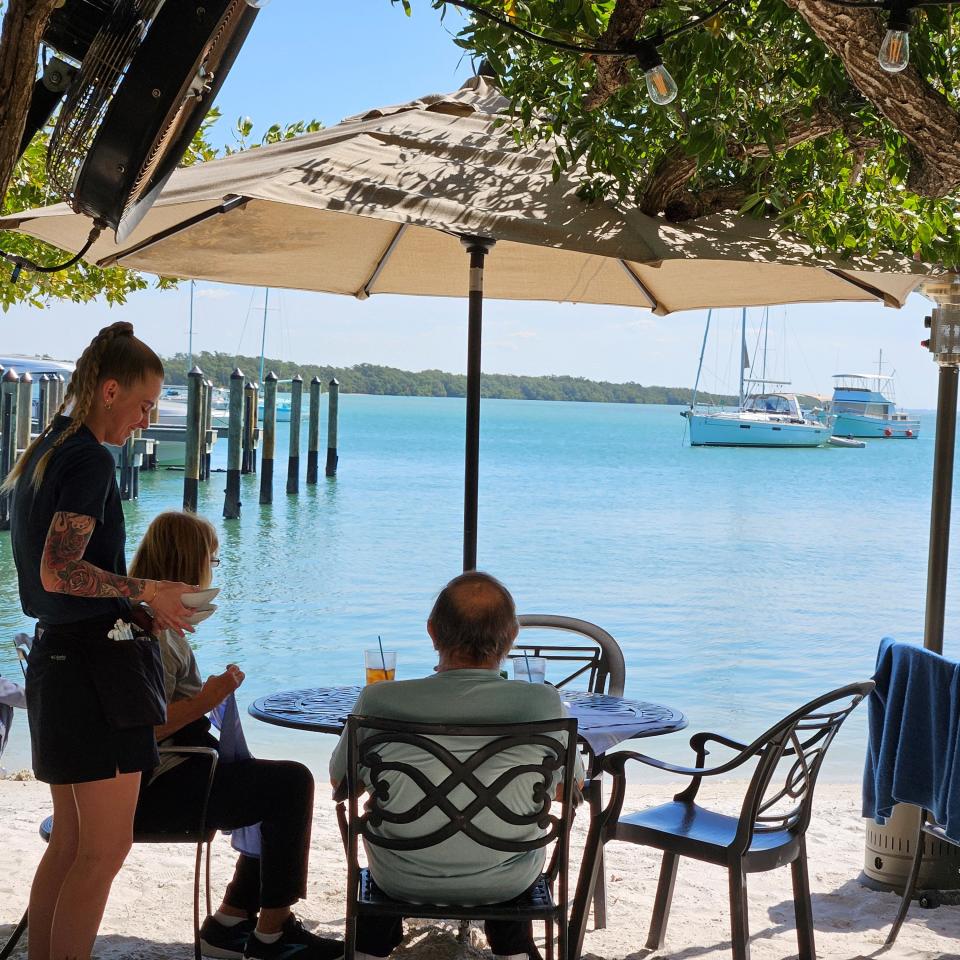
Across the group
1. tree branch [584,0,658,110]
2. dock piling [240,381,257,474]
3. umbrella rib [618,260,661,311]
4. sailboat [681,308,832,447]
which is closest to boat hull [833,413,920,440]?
sailboat [681,308,832,447]

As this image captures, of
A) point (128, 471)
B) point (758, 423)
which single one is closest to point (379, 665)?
point (128, 471)

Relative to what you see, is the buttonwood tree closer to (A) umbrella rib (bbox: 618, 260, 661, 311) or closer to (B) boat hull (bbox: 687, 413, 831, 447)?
(A) umbrella rib (bbox: 618, 260, 661, 311)

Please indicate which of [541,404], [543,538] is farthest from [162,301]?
[541,404]

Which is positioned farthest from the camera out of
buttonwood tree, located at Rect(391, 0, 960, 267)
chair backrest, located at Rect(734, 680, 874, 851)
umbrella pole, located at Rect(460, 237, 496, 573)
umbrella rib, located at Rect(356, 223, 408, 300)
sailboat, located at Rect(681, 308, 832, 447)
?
sailboat, located at Rect(681, 308, 832, 447)

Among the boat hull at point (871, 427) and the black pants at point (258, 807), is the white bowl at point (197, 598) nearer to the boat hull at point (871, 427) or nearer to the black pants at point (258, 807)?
the black pants at point (258, 807)

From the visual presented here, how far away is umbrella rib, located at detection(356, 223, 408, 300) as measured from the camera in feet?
13.4

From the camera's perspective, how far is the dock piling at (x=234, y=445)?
2098 cm

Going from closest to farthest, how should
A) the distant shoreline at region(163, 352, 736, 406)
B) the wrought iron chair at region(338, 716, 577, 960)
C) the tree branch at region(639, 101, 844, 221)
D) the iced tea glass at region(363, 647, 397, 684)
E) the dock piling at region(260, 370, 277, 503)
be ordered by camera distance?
1. the wrought iron chair at region(338, 716, 577, 960)
2. the iced tea glass at region(363, 647, 397, 684)
3. the tree branch at region(639, 101, 844, 221)
4. the dock piling at region(260, 370, 277, 503)
5. the distant shoreline at region(163, 352, 736, 406)

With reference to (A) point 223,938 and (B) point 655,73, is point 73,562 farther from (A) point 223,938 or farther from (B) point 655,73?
(B) point 655,73

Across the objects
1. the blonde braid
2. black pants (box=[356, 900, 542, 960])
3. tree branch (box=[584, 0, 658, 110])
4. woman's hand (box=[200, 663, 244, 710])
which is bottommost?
black pants (box=[356, 900, 542, 960])

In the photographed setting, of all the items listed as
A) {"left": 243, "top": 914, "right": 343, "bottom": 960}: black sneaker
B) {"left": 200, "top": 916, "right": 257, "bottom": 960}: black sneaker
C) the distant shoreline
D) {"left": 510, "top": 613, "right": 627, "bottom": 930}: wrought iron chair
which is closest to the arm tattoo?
{"left": 243, "top": 914, "right": 343, "bottom": 960}: black sneaker

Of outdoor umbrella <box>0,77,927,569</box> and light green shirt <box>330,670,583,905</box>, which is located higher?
outdoor umbrella <box>0,77,927,569</box>

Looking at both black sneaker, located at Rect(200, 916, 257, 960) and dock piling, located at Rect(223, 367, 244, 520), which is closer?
black sneaker, located at Rect(200, 916, 257, 960)

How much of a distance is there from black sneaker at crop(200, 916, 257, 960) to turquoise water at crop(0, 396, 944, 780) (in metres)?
4.19
